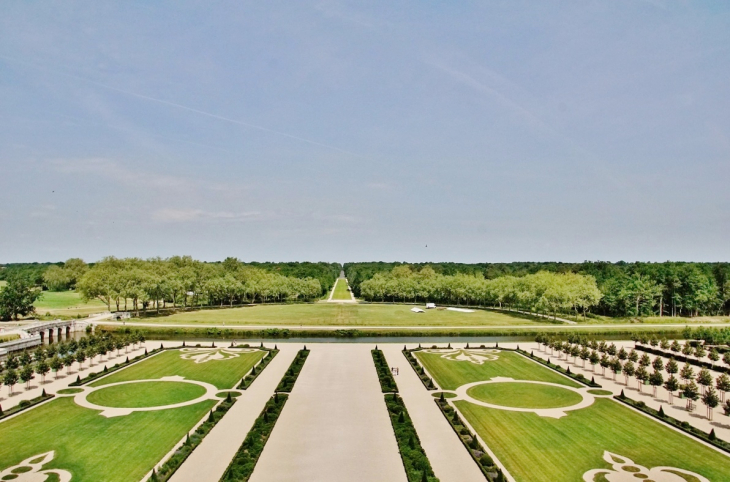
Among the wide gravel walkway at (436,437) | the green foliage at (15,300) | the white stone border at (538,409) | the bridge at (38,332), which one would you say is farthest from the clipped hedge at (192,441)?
the green foliage at (15,300)

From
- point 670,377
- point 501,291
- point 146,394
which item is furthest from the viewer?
point 501,291

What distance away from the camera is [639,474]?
3203cm

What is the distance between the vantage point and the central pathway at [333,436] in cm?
3147

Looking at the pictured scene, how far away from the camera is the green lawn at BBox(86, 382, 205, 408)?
47.4 metres

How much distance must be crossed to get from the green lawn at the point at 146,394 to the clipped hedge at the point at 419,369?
2367 centimetres

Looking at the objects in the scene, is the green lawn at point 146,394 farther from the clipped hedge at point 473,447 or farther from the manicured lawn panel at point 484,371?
the manicured lawn panel at point 484,371

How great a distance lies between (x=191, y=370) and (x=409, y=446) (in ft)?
122

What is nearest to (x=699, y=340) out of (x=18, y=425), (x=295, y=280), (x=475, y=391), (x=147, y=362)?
(x=475, y=391)

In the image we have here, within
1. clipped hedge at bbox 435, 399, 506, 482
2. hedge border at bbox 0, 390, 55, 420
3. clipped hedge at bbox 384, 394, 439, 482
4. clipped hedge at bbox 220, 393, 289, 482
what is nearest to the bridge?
hedge border at bbox 0, 390, 55, 420

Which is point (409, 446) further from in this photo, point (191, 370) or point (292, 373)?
point (191, 370)

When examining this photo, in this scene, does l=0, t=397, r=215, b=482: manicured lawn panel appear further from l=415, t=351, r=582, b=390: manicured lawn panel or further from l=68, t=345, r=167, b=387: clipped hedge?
l=415, t=351, r=582, b=390: manicured lawn panel

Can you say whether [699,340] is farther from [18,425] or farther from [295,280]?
[295,280]

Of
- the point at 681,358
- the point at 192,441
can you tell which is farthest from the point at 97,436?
the point at 681,358

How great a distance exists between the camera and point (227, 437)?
37.6 meters
